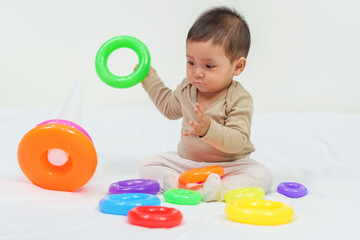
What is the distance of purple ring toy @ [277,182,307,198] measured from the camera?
1.38 m

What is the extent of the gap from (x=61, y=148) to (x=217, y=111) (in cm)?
49

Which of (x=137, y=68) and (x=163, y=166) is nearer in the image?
(x=163, y=166)

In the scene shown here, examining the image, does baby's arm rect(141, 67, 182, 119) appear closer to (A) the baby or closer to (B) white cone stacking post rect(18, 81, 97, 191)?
(A) the baby

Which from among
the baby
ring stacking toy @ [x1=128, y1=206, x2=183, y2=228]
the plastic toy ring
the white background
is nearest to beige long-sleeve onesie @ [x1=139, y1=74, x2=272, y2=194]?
the baby

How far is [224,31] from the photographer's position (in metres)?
1.44

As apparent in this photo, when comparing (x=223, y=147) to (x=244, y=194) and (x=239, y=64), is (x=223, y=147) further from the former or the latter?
(x=239, y=64)

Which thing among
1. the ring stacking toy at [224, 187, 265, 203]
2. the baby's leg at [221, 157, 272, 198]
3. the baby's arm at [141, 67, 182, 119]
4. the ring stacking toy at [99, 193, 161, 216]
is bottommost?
the ring stacking toy at [99, 193, 161, 216]

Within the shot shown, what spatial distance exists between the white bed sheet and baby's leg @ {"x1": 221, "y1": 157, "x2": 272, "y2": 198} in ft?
0.17

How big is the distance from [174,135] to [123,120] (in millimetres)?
275

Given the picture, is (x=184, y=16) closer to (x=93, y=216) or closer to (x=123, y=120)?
(x=123, y=120)

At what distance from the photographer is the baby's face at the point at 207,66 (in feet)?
4.70

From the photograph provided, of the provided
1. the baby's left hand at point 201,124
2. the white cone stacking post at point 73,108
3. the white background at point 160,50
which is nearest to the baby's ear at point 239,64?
the baby's left hand at point 201,124

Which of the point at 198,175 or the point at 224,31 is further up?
the point at 224,31

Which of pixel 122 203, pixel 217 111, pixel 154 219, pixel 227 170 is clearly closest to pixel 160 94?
pixel 217 111
